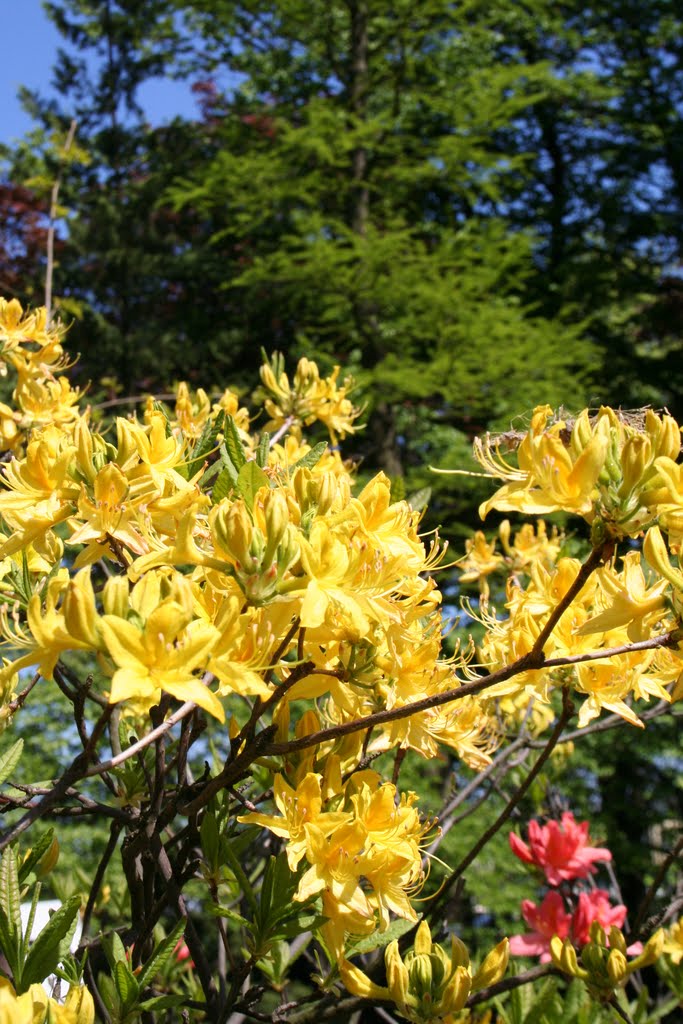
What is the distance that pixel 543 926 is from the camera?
6.91 ft

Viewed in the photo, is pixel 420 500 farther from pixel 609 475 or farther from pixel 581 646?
pixel 609 475

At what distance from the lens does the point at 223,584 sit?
0.84 metres

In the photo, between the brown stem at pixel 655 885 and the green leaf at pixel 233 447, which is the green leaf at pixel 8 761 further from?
the brown stem at pixel 655 885

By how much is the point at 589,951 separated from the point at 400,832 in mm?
552

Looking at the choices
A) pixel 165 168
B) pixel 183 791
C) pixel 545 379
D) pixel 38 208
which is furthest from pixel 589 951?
pixel 165 168

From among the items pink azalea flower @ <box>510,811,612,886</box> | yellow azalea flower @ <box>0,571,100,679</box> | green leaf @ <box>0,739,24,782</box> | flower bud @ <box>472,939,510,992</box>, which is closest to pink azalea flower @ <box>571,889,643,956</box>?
pink azalea flower @ <box>510,811,612,886</box>

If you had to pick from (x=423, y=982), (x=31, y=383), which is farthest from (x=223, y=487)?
(x=31, y=383)

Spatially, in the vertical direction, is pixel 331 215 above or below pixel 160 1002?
above

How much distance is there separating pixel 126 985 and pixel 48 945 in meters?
0.10

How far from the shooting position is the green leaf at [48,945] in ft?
2.73

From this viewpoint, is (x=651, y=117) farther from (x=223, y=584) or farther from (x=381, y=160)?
(x=223, y=584)

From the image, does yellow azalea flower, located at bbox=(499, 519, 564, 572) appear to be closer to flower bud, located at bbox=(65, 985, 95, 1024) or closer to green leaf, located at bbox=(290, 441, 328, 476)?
green leaf, located at bbox=(290, 441, 328, 476)

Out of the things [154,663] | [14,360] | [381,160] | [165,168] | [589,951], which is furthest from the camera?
[165,168]

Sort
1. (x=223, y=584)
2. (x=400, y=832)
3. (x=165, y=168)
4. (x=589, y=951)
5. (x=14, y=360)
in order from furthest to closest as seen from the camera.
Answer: (x=165, y=168) → (x=14, y=360) → (x=589, y=951) → (x=400, y=832) → (x=223, y=584)
